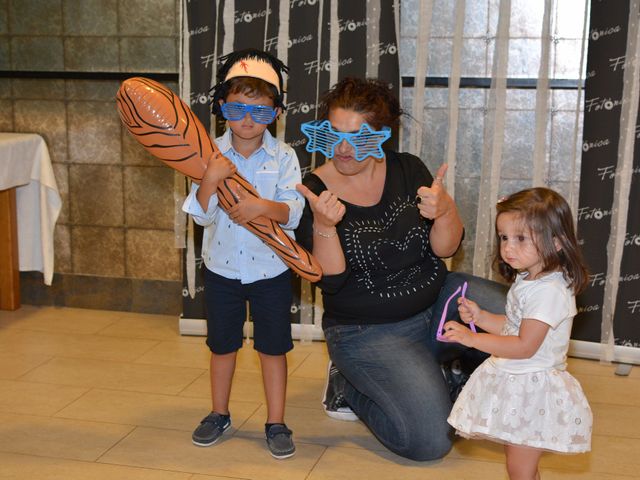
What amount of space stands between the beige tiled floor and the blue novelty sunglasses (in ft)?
3.08

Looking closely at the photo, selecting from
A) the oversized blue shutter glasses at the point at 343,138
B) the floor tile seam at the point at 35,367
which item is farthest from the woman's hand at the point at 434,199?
the floor tile seam at the point at 35,367

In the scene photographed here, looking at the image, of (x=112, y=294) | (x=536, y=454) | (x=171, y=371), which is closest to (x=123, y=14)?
(x=112, y=294)

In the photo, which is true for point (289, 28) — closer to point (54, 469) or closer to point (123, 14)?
point (123, 14)

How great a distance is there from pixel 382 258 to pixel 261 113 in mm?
552

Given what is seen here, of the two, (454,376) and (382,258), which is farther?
(454,376)

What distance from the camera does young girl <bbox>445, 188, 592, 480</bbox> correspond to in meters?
2.04

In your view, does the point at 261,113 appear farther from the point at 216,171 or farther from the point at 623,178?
the point at 623,178

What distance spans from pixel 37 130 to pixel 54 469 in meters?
1.87

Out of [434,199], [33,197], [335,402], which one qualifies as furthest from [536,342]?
[33,197]

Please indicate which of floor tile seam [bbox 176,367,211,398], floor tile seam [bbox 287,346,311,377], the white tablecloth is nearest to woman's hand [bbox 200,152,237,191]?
floor tile seam [bbox 176,367,211,398]

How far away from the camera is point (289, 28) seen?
339 cm

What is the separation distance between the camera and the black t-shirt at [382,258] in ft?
8.66

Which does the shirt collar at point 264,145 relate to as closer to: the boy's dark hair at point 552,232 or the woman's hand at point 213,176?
the woman's hand at point 213,176

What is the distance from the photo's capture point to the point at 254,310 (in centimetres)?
263
